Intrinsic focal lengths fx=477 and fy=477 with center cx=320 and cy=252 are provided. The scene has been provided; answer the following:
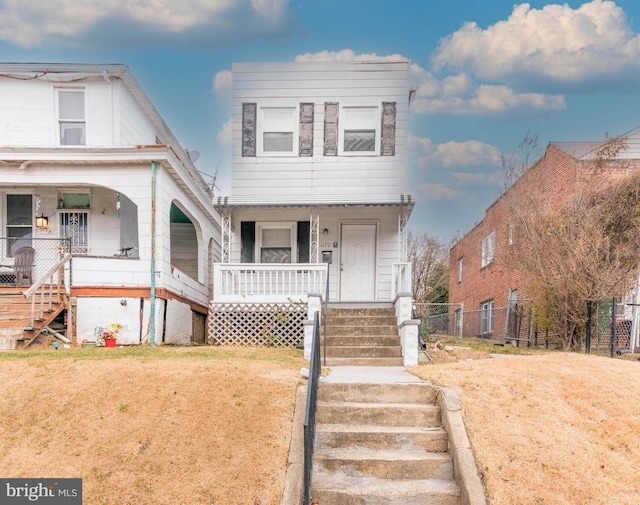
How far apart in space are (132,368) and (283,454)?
9.21 feet

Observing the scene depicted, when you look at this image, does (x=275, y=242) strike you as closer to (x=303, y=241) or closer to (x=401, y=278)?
(x=303, y=241)

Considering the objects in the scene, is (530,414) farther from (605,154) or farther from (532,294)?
(605,154)

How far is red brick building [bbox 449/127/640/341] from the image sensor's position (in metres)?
12.4

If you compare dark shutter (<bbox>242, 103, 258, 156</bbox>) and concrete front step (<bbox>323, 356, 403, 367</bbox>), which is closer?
concrete front step (<bbox>323, 356, 403, 367</bbox>)

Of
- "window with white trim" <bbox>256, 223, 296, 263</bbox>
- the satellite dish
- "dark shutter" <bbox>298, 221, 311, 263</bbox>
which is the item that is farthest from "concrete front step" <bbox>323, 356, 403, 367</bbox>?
the satellite dish

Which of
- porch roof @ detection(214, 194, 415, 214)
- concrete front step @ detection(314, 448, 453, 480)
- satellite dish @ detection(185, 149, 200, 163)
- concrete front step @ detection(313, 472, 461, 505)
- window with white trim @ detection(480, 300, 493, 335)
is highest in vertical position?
satellite dish @ detection(185, 149, 200, 163)

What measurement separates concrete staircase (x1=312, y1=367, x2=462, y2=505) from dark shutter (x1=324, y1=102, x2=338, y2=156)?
7.52m

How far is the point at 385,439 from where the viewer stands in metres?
5.27

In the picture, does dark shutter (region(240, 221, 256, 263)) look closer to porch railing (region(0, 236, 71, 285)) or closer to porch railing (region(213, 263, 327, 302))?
porch railing (region(213, 263, 327, 302))

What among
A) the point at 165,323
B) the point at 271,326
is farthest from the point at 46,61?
the point at 271,326

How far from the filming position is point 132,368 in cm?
652

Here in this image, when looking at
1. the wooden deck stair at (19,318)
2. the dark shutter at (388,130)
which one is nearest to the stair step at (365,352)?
the dark shutter at (388,130)

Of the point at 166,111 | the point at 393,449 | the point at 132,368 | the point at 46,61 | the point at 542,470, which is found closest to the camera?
the point at 542,470

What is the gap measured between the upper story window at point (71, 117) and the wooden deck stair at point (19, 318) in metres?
4.13
